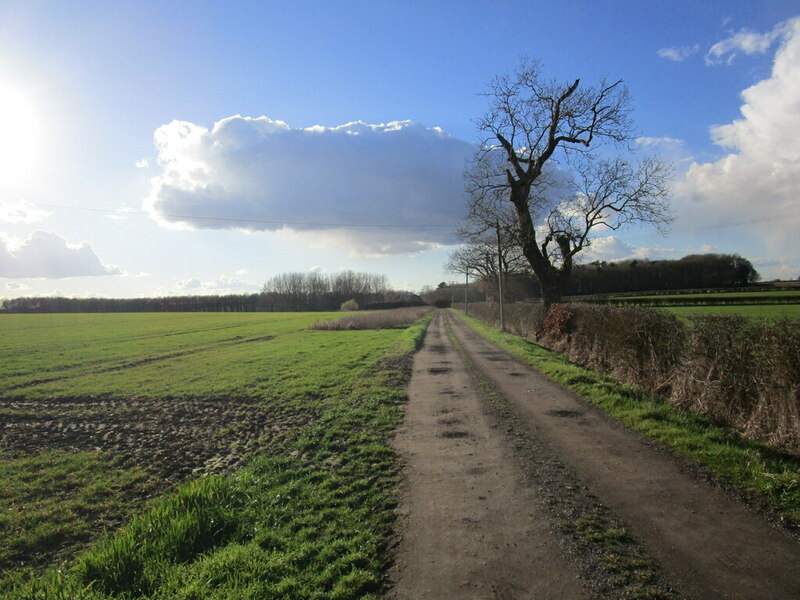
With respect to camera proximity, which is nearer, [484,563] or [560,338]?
[484,563]

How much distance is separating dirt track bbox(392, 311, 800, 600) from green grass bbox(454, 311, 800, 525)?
35 cm

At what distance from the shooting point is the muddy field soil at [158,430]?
7738 millimetres

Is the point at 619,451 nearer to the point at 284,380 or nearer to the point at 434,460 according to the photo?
the point at 434,460

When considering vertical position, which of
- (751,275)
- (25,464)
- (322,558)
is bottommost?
(25,464)

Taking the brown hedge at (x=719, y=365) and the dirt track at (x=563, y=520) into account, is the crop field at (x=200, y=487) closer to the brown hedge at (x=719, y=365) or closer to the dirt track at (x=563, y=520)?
the dirt track at (x=563, y=520)

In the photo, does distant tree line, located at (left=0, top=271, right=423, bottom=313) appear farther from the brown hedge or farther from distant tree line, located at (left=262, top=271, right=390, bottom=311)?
the brown hedge

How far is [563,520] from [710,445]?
3380 mm

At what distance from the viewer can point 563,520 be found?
14.0 ft

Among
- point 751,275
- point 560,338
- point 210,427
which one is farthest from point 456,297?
point 210,427

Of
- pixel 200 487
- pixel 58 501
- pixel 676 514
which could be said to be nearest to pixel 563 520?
pixel 676 514

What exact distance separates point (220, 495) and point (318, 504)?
134cm

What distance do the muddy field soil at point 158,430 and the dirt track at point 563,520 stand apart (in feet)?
10.8

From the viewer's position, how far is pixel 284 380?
14820mm

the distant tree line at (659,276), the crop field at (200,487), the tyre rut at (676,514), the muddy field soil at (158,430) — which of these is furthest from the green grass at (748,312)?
the distant tree line at (659,276)
